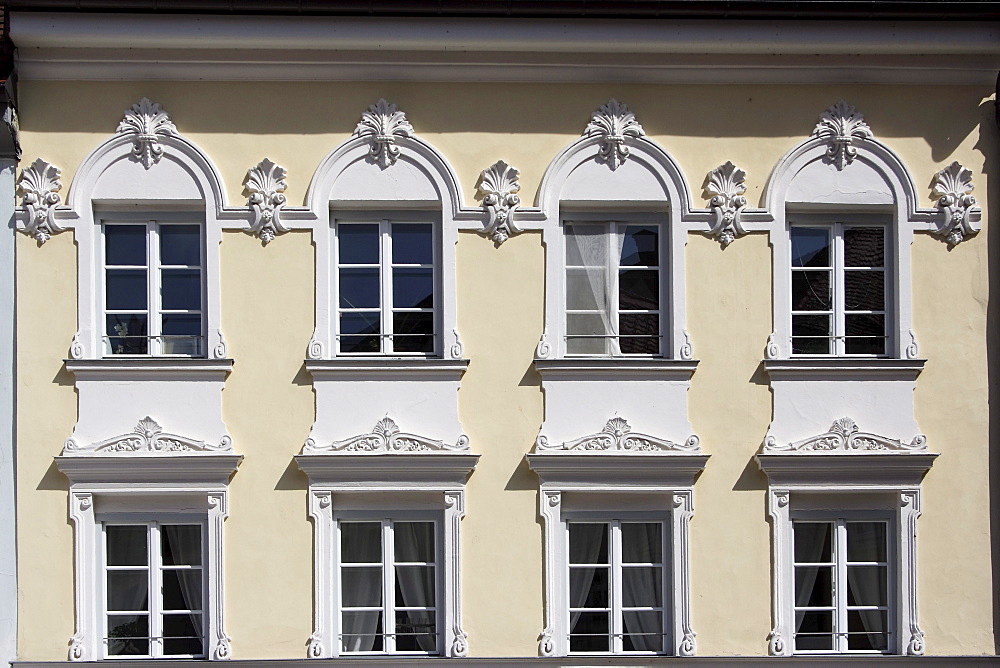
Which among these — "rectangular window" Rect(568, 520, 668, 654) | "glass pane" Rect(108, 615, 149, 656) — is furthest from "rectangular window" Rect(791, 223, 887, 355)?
"glass pane" Rect(108, 615, 149, 656)

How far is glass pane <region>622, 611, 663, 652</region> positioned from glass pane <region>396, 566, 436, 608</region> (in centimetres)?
174

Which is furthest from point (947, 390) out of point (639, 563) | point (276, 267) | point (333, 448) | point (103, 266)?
point (103, 266)

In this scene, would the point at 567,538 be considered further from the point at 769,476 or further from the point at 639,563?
the point at 769,476

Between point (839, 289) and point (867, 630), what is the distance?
121 inches

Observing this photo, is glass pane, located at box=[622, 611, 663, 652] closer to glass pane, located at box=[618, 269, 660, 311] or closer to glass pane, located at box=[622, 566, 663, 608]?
glass pane, located at box=[622, 566, 663, 608]

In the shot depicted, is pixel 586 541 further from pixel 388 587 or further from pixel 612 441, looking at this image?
pixel 388 587

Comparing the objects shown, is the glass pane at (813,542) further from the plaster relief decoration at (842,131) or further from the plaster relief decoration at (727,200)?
the plaster relief decoration at (842,131)

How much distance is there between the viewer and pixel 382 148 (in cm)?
929

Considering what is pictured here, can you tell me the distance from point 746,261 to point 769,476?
6.28ft

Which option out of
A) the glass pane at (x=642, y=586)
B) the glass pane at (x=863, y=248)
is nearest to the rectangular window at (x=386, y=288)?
the glass pane at (x=642, y=586)

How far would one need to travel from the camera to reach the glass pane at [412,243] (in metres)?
9.42

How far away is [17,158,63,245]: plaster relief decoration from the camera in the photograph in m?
9.16

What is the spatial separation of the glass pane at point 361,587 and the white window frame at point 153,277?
7.67 ft

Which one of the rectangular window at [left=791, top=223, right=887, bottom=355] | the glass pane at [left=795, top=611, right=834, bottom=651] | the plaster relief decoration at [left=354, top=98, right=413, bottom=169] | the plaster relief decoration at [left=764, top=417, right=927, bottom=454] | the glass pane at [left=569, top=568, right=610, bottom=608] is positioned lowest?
the glass pane at [left=795, top=611, right=834, bottom=651]
